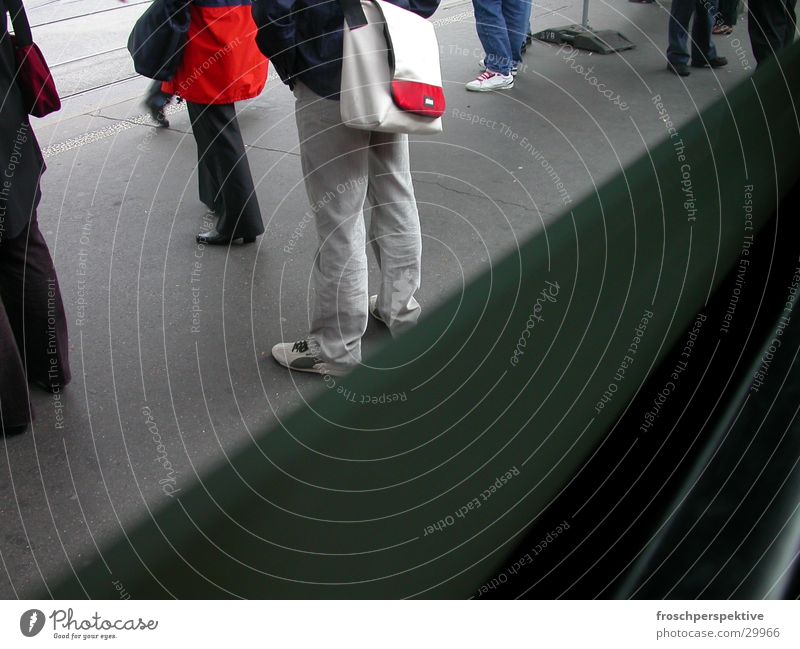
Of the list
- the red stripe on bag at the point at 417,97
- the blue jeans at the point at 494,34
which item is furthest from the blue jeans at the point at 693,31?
the red stripe on bag at the point at 417,97

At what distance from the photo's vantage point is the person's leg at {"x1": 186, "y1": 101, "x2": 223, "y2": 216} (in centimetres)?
314

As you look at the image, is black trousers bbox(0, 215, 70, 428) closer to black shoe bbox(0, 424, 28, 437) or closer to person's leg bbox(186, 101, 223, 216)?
black shoe bbox(0, 424, 28, 437)

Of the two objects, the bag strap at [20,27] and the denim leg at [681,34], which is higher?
the bag strap at [20,27]

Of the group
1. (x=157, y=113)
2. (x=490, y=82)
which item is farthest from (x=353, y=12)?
(x=490, y=82)

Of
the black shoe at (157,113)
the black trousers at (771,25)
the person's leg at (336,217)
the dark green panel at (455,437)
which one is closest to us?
the dark green panel at (455,437)

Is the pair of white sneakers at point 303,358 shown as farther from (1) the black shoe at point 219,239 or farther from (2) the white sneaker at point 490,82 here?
(2) the white sneaker at point 490,82

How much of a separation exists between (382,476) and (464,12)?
6.79 meters

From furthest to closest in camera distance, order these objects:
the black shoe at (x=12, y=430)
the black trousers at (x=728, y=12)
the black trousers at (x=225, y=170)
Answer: the black trousers at (x=728, y=12)
the black trousers at (x=225, y=170)
the black shoe at (x=12, y=430)

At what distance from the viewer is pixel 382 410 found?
1181 millimetres

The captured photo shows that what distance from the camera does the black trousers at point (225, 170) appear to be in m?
3.13

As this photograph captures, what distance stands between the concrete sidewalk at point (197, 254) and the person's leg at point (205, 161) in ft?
0.63
